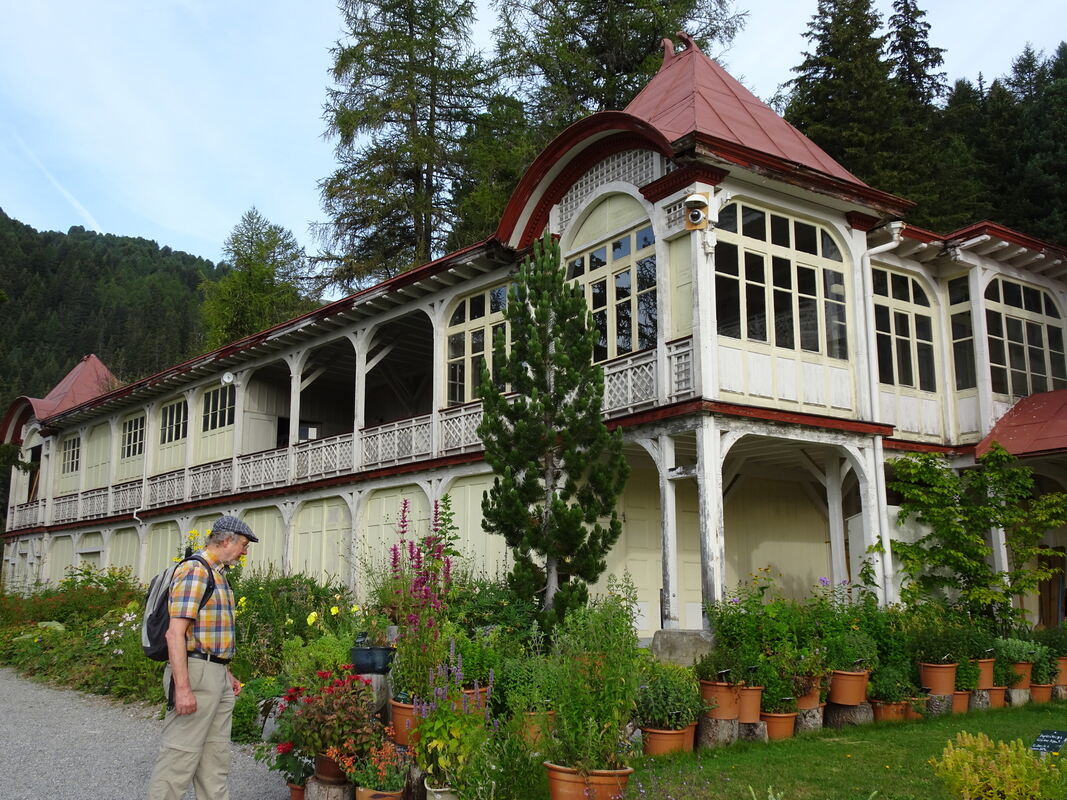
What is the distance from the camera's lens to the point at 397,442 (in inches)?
694

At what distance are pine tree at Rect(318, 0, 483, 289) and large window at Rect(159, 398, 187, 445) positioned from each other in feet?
26.4

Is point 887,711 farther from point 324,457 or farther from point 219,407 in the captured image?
point 219,407

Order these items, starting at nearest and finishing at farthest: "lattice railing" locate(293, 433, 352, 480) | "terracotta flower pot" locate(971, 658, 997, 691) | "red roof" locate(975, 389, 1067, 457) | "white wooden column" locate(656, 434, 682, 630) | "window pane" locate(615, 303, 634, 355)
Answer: "terracotta flower pot" locate(971, 658, 997, 691)
"white wooden column" locate(656, 434, 682, 630)
"window pane" locate(615, 303, 634, 355)
"red roof" locate(975, 389, 1067, 457)
"lattice railing" locate(293, 433, 352, 480)

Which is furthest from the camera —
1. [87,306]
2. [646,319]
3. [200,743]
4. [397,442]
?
[87,306]

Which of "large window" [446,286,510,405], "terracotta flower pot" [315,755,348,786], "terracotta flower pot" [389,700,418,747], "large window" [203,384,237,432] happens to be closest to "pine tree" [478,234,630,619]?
"terracotta flower pot" [389,700,418,747]

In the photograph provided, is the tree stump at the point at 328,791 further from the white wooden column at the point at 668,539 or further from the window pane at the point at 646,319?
the window pane at the point at 646,319

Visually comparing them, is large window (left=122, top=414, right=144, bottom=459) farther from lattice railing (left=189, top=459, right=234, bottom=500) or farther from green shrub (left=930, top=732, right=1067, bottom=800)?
green shrub (left=930, top=732, right=1067, bottom=800)

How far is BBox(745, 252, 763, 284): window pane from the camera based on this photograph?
41.6 feet

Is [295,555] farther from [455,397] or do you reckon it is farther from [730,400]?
[730,400]

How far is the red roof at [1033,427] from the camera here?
1380 centimetres

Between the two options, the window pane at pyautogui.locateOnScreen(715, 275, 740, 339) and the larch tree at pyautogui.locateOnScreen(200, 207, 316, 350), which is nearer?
the window pane at pyautogui.locateOnScreen(715, 275, 740, 339)

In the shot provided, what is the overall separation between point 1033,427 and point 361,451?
11.6m

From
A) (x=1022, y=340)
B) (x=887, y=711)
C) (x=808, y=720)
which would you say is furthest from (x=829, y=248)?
(x=808, y=720)

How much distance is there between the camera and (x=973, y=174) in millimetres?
29297
